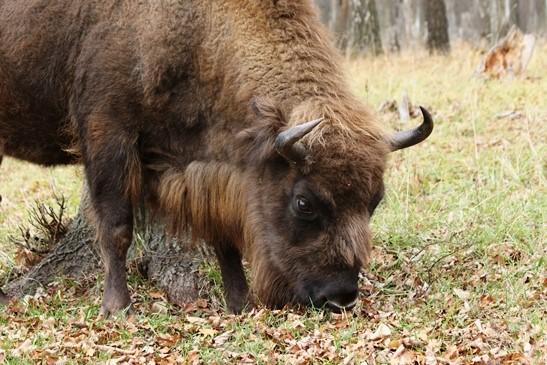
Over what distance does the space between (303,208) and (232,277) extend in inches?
49.4

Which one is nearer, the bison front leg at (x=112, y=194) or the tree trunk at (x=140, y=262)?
the bison front leg at (x=112, y=194)

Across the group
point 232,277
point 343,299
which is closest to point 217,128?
point 232,277

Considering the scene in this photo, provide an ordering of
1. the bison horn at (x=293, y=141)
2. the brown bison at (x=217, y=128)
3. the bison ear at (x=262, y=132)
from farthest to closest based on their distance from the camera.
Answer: the bison ear at (x=262, y=132) < the brown bison at (x=217, y=128) < the bison horn at (x=293, y=141)

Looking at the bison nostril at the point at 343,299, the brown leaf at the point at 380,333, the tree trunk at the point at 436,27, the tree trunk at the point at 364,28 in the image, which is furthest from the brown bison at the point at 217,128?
the tree trunk at the point at 364,28

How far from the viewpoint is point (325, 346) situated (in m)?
5.52

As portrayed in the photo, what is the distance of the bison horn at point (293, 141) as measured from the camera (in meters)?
6.10

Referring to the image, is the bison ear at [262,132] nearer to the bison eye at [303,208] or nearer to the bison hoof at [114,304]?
the bison eye at [303,208]

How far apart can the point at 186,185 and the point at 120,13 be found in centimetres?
137

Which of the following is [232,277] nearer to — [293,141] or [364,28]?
[293,141]

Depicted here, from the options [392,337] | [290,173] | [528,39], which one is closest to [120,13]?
[290,173]

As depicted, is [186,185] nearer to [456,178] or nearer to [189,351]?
[189,351]

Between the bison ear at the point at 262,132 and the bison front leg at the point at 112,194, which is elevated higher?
the bison ear at the point at 262,132

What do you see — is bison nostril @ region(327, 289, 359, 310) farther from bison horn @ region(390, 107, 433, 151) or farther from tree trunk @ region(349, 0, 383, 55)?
tree trunk @ region(349, 0, 383, 55)

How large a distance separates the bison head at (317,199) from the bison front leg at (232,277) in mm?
654
